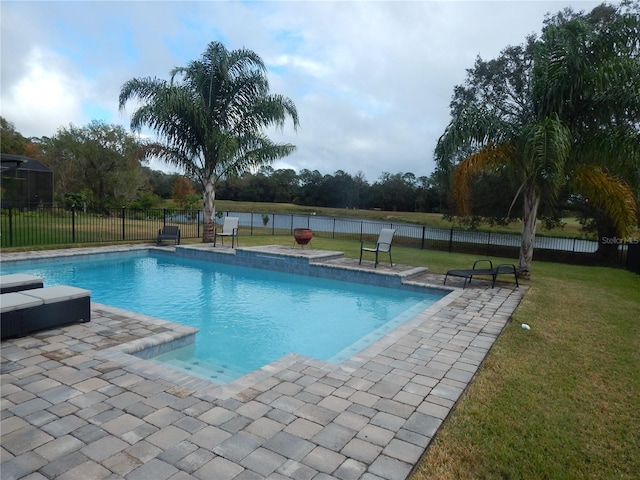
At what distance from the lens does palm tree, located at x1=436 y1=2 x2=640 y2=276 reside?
692cm

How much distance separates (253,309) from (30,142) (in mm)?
40366

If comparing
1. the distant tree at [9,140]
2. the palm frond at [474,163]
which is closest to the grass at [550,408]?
the palm frond at [474,163]

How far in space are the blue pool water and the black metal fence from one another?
3056mm

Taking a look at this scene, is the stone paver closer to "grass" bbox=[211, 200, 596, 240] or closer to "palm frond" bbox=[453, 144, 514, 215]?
"palm frond" bbox=[453, 144, 514, 215]

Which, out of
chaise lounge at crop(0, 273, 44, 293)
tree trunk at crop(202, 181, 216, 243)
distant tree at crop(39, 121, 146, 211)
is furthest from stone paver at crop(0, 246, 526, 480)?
distant tree at crop(39, 121, 146, 211)

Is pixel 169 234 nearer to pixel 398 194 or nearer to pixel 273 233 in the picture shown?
pixel 273 233

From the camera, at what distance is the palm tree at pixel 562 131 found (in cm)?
692

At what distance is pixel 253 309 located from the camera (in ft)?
22.6

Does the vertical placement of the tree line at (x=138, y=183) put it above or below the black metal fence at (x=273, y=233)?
above

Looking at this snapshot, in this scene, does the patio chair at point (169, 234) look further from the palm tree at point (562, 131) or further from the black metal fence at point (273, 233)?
the palm tree at point (562, 131)

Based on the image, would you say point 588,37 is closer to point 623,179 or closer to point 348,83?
point 623,179

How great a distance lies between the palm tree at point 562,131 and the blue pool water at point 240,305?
285 cm

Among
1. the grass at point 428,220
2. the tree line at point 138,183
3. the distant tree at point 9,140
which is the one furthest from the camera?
the distant tree at point 9,140

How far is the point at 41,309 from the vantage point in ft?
13.5
